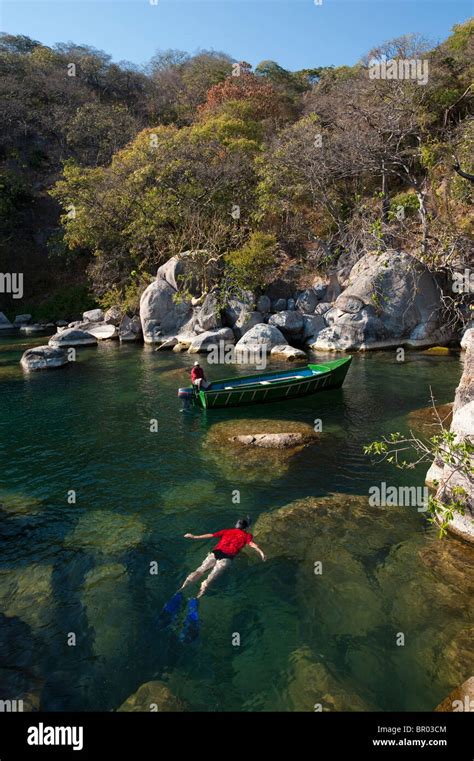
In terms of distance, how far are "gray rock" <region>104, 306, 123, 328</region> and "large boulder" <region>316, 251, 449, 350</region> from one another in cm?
1813

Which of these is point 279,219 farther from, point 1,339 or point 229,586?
point 229,586

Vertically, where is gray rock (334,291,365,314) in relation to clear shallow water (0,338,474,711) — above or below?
above

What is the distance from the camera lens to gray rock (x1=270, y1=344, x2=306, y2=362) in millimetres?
29531

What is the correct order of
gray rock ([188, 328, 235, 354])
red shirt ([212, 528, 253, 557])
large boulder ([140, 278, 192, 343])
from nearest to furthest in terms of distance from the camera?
red shirt ([212, 528, 253, 557]) < gray rock ([188, 328, 235, 354]) < large boulder ([140, 278, 192, 343])

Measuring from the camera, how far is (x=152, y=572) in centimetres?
1012

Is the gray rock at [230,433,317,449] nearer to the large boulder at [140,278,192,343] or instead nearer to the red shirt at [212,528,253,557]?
the red shirt at [212,528,253,557]

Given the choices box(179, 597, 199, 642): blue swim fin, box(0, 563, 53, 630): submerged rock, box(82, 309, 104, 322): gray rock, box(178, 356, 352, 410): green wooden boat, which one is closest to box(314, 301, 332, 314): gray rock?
box(178, 356, 352, 410): green wooden boat

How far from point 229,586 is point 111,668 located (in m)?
2.67

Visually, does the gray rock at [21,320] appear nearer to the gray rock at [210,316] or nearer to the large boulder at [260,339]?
the gray rock at [210,316]

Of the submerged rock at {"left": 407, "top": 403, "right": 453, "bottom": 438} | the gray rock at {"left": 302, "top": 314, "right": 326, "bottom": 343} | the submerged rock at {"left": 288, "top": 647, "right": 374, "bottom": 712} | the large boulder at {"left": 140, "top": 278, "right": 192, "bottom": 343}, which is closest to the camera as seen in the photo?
the submerged rock at {"left": 288, "top": 647, "right": 374, "bottom": 712}

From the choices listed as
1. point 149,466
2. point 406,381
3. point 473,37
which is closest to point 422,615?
point 149,466

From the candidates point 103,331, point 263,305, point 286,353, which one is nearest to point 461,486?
point 286,353

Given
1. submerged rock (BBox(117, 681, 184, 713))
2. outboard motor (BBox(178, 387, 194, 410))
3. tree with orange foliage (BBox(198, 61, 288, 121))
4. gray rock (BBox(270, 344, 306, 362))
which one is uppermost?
tree with orange foliage (BBox(198, 61, 288, 121))

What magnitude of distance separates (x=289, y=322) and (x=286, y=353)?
4737 mm
